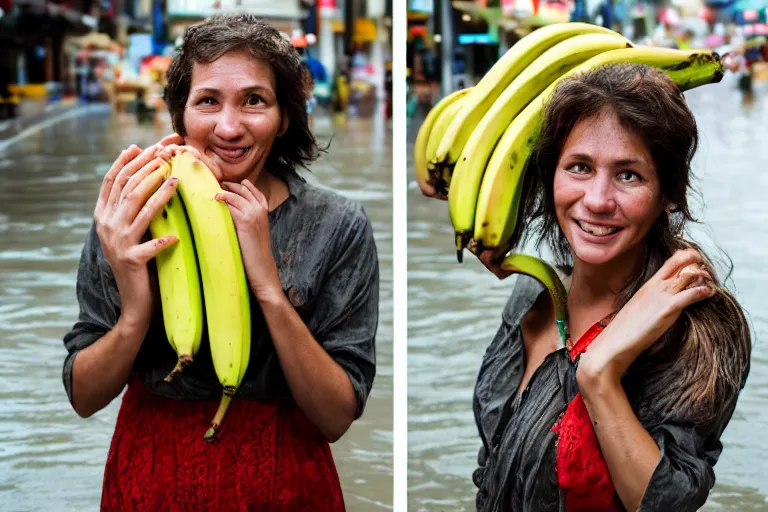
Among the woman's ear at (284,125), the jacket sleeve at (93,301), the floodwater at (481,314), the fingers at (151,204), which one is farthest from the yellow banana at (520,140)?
the floodwater at (481,314)

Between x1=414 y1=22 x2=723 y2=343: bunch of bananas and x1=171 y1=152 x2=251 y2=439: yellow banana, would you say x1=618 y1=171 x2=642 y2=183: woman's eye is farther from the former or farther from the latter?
x1=171 y1=152 x2=251 y2=439: yellow banana

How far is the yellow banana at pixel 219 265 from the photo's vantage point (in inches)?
66.8

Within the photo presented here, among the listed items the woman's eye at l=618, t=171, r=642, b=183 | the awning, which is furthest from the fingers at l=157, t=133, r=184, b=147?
the awning

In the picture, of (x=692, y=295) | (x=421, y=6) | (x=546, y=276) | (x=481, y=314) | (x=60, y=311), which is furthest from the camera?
(x=481, y=314)

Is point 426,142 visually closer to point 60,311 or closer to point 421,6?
point 421,6

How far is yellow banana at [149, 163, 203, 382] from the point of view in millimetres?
1699

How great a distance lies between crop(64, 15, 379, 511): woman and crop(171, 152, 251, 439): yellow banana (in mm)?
20

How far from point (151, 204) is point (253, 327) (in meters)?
0.28

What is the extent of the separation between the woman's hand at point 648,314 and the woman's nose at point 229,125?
673 millimetres

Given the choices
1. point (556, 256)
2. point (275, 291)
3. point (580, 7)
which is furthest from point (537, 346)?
point (580, 7)

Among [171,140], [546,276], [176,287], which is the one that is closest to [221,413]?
→ [176,287]

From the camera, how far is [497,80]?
1668 millimetres

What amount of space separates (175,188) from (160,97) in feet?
4.73

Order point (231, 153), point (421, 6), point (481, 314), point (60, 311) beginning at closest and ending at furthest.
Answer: point (231, 153), point (421, 6), point (60, 311), point (481, 314)
